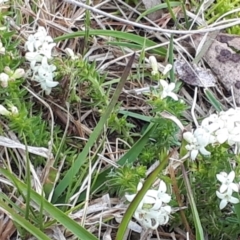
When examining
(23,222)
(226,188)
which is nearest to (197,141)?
(226,188)

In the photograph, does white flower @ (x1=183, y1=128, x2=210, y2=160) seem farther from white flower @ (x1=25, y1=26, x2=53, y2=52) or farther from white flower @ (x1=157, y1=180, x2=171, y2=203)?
white flower @ (x1=25, y1=26, x2=53, y2=52)

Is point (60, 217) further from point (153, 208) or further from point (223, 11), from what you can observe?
point (223, 11)

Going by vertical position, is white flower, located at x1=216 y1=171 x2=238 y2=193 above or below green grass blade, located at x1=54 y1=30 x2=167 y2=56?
below

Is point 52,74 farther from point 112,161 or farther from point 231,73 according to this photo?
point 231,73

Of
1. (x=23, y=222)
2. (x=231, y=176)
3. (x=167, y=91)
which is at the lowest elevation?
(x=23, y=222)

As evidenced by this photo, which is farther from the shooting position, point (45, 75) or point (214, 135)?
point (45, 75)

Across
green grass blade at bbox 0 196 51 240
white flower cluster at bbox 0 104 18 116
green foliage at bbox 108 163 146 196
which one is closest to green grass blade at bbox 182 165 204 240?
green foliage at bbox 108 163 146 196
